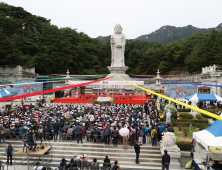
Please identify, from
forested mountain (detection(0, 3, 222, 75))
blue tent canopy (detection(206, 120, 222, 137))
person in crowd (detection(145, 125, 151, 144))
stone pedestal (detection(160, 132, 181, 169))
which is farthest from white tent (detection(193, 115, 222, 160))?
forested mountain (detection(0, 3, 222, 75))

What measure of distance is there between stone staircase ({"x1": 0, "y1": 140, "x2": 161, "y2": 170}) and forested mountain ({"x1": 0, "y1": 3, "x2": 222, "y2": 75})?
99.5 feet

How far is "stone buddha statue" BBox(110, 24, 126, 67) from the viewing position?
41406 mm

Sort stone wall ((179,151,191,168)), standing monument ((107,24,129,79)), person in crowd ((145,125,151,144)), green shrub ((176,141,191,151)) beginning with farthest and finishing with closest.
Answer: standing monument ((107,24,129,79)) < person in crowd ((145,125,151,144)) < green shrub ((176,141,191,151)) < stone wall ((179,151,191,168))

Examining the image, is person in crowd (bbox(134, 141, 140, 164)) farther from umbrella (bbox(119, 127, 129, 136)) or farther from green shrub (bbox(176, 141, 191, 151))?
green shrub (bbox(176, 141, 191, 151))

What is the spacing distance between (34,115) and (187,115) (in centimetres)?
1458

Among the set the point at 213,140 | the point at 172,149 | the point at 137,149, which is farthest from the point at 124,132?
the point at 213,140

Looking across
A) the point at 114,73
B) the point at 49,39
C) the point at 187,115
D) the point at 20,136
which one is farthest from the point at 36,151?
the point at 49,39

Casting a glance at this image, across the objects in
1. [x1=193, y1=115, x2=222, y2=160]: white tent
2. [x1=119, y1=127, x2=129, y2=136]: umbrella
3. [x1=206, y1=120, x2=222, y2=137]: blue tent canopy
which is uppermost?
[x1=206, y1=120, x2=222, y2=137]: blue tent canopy

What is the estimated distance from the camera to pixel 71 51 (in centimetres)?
5525

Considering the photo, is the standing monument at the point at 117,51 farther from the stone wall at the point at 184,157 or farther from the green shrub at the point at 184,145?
the stone wall at the point at 184,157

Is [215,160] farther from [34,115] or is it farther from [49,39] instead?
[49,39]

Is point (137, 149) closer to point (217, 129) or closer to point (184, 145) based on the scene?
point (184, 145)

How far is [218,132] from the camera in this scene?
354 inches

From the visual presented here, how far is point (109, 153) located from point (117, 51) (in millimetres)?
30689
